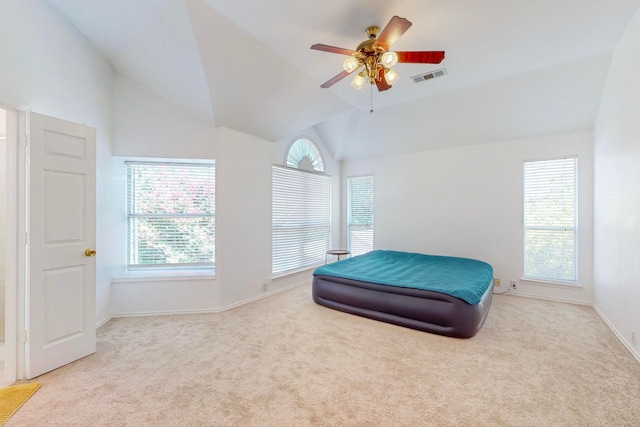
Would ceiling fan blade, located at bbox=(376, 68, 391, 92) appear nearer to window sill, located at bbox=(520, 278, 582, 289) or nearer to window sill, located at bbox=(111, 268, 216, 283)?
window sill, located at bbox=(111, 268, 216, 283)

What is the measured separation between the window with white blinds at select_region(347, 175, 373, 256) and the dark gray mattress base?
7.62ft

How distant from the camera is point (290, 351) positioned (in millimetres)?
2434

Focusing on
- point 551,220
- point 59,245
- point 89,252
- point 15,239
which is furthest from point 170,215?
point 551,220

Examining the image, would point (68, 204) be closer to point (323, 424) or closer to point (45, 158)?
point (45, 158)

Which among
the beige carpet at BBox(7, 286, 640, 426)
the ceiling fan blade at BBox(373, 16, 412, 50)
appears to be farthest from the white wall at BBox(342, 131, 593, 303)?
the ceiling fan blade at BBox(373, 16, 412, 50)

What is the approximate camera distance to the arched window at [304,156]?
468cm

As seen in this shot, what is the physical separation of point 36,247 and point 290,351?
222 cm

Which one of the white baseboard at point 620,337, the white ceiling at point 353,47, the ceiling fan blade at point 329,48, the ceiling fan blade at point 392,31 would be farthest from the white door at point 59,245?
the white baseboard at point 620,337

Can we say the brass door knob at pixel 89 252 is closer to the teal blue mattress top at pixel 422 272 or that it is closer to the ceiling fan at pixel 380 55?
the teal blue mattress top at pixel 422 272

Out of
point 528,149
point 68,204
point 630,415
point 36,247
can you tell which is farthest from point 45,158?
point 528,149

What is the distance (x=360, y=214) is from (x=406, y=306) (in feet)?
9.88

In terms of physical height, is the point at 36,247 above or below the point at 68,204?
below

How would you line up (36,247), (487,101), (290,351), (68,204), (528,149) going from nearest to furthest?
(36,247) < (68,204) < (290,351) < (487,101) < (528,149)

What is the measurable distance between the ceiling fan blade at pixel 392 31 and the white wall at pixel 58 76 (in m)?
2.71
